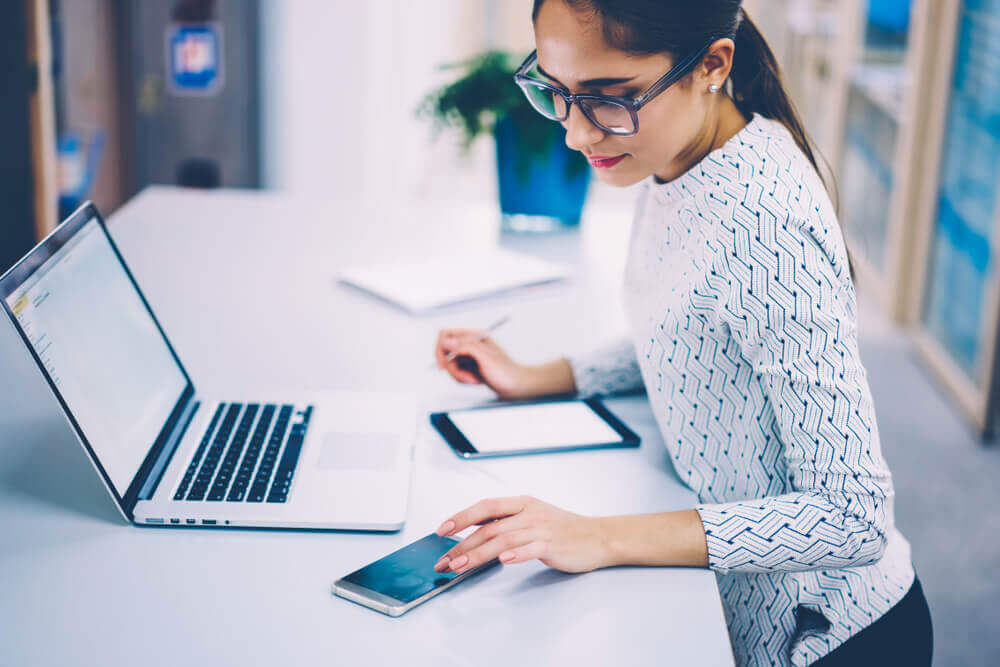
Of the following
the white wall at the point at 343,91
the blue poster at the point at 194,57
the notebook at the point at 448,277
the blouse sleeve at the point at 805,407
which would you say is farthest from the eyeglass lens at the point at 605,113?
the blue poster at the point at 194,57

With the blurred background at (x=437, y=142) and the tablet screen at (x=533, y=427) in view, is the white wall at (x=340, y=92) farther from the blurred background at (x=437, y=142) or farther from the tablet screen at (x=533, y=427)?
the tablet screen at (x=533, y=427)

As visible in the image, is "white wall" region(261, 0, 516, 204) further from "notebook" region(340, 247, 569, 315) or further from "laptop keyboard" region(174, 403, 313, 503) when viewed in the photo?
"laptop keyboard" region(174, 403, 313, 503)

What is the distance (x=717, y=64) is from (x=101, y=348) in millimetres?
645

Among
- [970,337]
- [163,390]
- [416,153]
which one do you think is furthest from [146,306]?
[416,153]

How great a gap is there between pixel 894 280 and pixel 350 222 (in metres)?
2.17

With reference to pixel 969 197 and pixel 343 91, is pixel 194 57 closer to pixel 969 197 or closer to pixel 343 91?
pixel 343 91

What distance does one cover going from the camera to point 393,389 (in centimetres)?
122

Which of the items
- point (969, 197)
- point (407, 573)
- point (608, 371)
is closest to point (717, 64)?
point (608, 371)

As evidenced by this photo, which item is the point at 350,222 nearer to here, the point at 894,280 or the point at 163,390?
the point at 163,390

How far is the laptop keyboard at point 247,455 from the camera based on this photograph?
0.92 m

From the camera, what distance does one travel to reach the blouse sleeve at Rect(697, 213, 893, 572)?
849 mm

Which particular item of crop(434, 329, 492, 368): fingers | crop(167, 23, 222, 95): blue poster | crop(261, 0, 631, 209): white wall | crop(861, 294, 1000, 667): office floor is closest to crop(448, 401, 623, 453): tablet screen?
crop(434, 329, 492, 368): fingers

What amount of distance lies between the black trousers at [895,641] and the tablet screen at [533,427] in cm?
31

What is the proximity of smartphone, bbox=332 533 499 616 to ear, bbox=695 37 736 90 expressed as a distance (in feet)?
1.60
